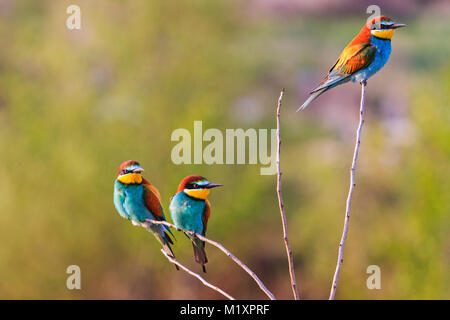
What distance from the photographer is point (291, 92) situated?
10.3m

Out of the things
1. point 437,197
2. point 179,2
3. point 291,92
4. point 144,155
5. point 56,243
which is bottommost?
point 56,243

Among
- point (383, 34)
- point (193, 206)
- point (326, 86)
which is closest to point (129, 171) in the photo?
point (193, 206)

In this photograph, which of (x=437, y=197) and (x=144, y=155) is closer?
(x=437, y=197)

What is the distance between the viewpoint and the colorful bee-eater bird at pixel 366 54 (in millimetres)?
1853

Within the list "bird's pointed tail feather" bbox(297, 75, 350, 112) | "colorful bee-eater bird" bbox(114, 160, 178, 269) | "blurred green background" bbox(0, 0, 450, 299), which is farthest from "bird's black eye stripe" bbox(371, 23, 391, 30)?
"blurred green background" bbox(0, 0, 450, 299)

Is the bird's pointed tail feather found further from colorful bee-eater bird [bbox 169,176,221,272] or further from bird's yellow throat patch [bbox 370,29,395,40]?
colorful bee-eater bird [bbox 169,176,221,272]

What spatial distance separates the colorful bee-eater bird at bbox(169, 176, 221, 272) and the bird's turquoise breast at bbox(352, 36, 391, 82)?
58 centimetres

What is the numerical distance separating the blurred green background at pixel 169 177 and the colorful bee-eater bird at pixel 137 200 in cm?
459

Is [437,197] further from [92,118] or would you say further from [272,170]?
[92,118]

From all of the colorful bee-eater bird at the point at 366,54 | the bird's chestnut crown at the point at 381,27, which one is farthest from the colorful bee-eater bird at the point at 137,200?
the bird's chestnut crown at the point at 381,27

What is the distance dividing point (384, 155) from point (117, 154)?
299 centimetres

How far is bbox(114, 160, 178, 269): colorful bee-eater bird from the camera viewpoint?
1.58 meters
